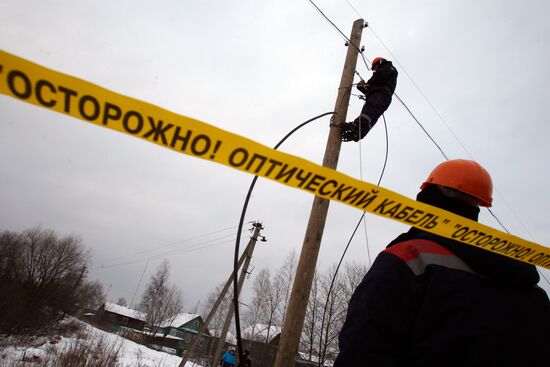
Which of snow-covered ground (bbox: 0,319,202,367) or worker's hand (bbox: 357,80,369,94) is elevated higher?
worker's hand (bbox: 357,80,369,94)

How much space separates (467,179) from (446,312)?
2.64 feet

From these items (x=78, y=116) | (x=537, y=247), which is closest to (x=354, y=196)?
(x=78, y=116)

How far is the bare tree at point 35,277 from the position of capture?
17.8m

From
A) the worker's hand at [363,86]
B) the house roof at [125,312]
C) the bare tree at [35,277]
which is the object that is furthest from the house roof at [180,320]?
the worker's hand at [363,86]

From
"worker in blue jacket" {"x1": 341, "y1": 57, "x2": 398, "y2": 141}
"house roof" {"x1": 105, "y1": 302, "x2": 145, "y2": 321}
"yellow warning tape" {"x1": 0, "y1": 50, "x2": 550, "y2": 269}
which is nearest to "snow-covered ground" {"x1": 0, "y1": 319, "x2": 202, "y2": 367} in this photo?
"worker in blue jacket" {"x1": 341, "y1": 57, "x2": 398, "y2": 141}

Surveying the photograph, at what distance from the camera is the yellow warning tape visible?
47.5 inches

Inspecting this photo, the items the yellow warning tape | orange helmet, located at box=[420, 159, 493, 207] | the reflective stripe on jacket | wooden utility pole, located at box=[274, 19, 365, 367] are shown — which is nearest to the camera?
the reflective stripe on jacket

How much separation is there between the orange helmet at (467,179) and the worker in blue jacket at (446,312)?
1.50ft

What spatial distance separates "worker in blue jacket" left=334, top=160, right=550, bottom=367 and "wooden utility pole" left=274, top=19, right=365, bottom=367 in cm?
204

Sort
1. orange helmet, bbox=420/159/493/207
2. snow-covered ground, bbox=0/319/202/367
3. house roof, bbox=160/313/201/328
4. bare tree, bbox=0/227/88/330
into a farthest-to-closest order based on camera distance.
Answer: house roof, bbox=160/313/201/328
bare tree, bbox=0/227/88/330
snow-covered ground, bbox=0/319/202/367
orange helmet, bbox=420/159/493/207

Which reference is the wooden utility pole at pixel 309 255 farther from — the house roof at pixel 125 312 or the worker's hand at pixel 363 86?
the house roof at pixel 125 312

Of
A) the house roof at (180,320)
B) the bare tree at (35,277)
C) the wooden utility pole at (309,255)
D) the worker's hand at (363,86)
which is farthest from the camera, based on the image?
the house roof at (180,320)

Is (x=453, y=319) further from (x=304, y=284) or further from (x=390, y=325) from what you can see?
(x=304, y=284)

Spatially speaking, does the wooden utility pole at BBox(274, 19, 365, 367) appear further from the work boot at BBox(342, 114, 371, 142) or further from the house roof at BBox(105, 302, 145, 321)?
the house roof at BBox(105, 302, 145, 321)
